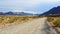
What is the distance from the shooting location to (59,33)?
21.2 meters
